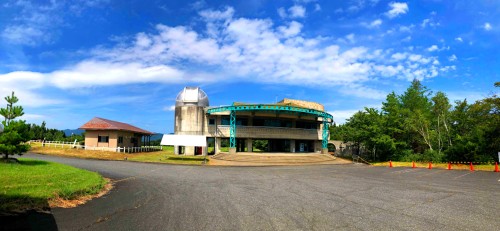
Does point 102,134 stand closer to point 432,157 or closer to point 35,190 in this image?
point 35,190

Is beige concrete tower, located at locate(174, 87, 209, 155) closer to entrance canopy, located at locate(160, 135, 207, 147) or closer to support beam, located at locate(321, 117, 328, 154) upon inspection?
entrance canopy, located at locate(160, 135, 207, 147)

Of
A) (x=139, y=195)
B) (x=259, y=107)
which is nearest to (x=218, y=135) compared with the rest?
(x=259, y=107)

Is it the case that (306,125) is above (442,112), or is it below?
below

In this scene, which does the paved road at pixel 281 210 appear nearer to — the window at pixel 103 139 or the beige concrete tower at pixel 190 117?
the beige concrete tower at pixel 190 117

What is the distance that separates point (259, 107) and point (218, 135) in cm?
776

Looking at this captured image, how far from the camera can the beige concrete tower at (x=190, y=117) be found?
44531 mm

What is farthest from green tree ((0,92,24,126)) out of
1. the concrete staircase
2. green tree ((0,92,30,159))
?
the concrete staircase

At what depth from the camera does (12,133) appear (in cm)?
1823

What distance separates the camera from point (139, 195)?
11820 mm

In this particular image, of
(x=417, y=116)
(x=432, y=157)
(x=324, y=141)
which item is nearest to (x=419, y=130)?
(x=417, y=116)

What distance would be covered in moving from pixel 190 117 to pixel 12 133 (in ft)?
88.6

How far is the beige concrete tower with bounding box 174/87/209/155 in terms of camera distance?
4453 cm

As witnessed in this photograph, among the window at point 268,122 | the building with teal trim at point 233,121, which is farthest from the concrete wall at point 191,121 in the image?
the window at point 268,122

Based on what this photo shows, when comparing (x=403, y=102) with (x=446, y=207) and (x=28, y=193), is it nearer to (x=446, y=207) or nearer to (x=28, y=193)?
(x=446, y=207)
